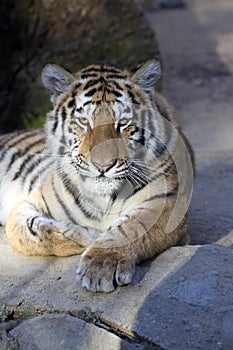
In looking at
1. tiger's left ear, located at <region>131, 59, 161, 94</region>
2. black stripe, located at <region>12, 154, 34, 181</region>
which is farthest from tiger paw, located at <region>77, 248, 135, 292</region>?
black stripe, located at <region>12, 154, 34, 181</region>

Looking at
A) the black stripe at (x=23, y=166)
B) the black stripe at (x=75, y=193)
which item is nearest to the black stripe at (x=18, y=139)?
the black stripe at (x=23, y=166)

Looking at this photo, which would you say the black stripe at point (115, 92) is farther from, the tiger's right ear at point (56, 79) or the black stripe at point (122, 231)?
the black stripe at point (122, 231)

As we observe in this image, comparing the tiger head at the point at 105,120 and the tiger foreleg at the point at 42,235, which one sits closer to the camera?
the tiger head at the point at 105,120

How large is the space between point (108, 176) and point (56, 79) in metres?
0.69

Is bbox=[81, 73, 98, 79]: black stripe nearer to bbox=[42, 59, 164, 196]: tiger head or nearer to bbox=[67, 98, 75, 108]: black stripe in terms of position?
bbox=[42, 59, 164, 196]: tiger head

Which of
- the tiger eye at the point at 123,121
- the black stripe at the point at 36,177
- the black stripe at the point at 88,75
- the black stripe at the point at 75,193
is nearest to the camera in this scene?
the tiger eye at the point at 123,121

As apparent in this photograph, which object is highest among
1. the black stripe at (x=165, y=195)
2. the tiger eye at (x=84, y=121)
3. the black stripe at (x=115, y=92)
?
the black stripe at (x=115, y=92)

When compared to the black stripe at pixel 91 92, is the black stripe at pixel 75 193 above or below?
below

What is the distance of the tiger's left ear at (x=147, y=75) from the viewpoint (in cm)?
412

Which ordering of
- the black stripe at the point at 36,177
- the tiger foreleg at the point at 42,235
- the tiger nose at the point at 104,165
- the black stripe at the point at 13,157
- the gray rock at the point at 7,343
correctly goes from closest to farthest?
the gray rock at the point at 7,343 → the tiger nose at the point at 104,165 → the tiger foreleg at the point at 42,235 → the black stripe at the point at 36,177 → the black stripe at the point at 13,157

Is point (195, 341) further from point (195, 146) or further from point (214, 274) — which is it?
point (195, 146)

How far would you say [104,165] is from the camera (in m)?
3.80

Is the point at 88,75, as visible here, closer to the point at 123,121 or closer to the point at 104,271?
the point at 123,121

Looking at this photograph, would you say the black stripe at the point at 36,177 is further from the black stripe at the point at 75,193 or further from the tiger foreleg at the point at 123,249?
the tiger foreleg at the point at 123,249
